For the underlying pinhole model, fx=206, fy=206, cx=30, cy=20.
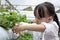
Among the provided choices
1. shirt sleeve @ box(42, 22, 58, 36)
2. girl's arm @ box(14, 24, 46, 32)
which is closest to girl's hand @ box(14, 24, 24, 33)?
girl's arm @ box(14, 24, 46, 32)

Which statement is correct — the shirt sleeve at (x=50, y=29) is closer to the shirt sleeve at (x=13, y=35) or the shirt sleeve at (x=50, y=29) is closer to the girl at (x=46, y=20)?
the girl at (x=46, y=20)

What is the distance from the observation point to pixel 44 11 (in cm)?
108

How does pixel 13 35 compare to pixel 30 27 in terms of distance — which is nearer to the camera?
pixel 30 27

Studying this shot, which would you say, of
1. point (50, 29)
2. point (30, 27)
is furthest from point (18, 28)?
point (50, 29)

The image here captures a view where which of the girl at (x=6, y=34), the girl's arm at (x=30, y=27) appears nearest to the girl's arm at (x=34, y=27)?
the girl's arm at (x=30, y=27)

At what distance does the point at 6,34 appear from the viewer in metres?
0.99

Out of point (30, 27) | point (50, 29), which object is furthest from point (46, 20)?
point (30, 27)

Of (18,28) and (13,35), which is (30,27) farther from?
(13,35)

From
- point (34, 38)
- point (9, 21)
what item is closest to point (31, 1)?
point (34, 38)

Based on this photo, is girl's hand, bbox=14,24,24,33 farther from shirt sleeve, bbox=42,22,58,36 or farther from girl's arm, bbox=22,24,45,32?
shirt sleeve, bbox=42,22,58,36

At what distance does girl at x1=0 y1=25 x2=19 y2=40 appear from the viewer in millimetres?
959

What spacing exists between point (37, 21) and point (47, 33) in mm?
82

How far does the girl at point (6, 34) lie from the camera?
96 cm

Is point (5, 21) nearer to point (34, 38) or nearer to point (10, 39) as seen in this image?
point (10, 39)
